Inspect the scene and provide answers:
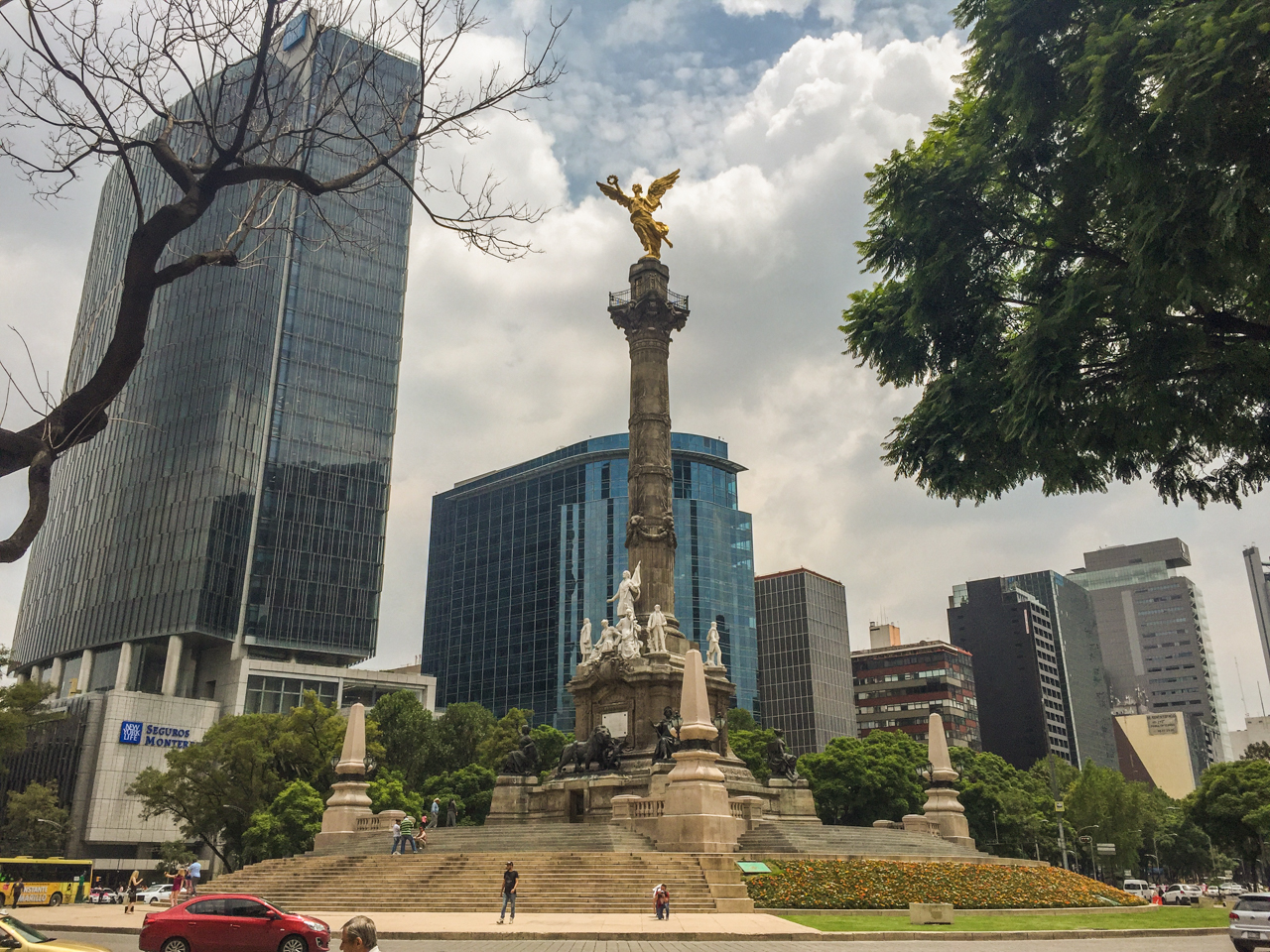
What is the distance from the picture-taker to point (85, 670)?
271 feet

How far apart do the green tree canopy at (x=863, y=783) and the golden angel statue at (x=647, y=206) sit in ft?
122

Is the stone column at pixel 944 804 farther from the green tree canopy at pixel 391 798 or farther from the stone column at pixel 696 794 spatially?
the green tree canopy at pixel 391 798

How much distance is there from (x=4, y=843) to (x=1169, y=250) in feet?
244

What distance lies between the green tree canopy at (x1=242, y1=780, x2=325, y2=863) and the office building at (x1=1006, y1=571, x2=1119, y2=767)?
128 meters

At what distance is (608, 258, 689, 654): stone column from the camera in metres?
37.6

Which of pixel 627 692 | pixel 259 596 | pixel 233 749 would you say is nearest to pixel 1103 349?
pixel 627 692

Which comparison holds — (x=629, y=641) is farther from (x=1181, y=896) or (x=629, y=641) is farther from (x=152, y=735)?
(x=152, y=735)

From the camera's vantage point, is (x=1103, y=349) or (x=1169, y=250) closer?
(x=1169, y=250)

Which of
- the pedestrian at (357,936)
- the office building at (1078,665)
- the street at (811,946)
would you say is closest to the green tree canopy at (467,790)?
the street at (811,946)

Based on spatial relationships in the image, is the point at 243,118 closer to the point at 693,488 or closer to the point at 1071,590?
the point at 693,488

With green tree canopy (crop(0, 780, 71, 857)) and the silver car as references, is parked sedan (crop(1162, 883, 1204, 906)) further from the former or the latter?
green tree canopy (crop(0, 780, 71, 857))

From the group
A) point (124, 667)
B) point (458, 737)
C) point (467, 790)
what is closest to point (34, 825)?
point (124, 667)

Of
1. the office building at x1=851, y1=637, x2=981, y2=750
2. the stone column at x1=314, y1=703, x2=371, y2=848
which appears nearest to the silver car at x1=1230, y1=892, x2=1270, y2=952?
the stone column at x1=314, y1=703, x2=371, y2=848

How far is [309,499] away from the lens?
84.6 metres
